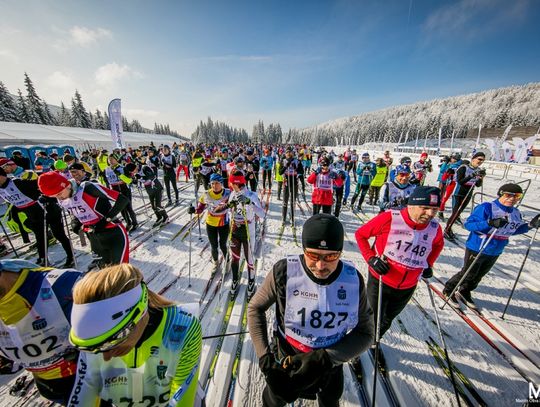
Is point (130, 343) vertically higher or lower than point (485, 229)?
higher

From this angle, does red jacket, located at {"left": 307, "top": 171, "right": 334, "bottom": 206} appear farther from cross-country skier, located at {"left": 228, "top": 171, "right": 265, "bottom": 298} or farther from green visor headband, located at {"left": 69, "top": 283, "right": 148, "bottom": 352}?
green visor headband, located at {"left": 69, "top": 283, "right": 148, "bottom": 352}

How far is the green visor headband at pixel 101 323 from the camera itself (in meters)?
1.29

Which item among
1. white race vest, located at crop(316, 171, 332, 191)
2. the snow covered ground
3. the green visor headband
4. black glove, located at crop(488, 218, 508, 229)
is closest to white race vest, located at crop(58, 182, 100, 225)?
the snow covered ground

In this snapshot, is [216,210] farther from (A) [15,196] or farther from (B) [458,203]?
(B) [458,203]

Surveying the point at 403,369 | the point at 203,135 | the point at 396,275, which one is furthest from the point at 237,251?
the point at 203,135

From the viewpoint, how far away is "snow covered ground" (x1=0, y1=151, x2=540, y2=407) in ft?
9.80

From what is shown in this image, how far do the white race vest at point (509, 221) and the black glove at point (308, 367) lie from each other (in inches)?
174

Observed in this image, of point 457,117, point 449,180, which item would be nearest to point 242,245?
point 449,180

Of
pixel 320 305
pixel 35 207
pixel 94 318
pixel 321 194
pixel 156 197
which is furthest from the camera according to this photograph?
pixel 156 197

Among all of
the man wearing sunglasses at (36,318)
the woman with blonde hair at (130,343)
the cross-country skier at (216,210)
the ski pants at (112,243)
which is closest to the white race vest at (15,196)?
the ski pants at (112,243)

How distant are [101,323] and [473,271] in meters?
6.03

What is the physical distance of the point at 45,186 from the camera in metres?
3.66

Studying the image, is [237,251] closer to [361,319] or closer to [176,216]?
[361,319]

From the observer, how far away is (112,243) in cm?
411
